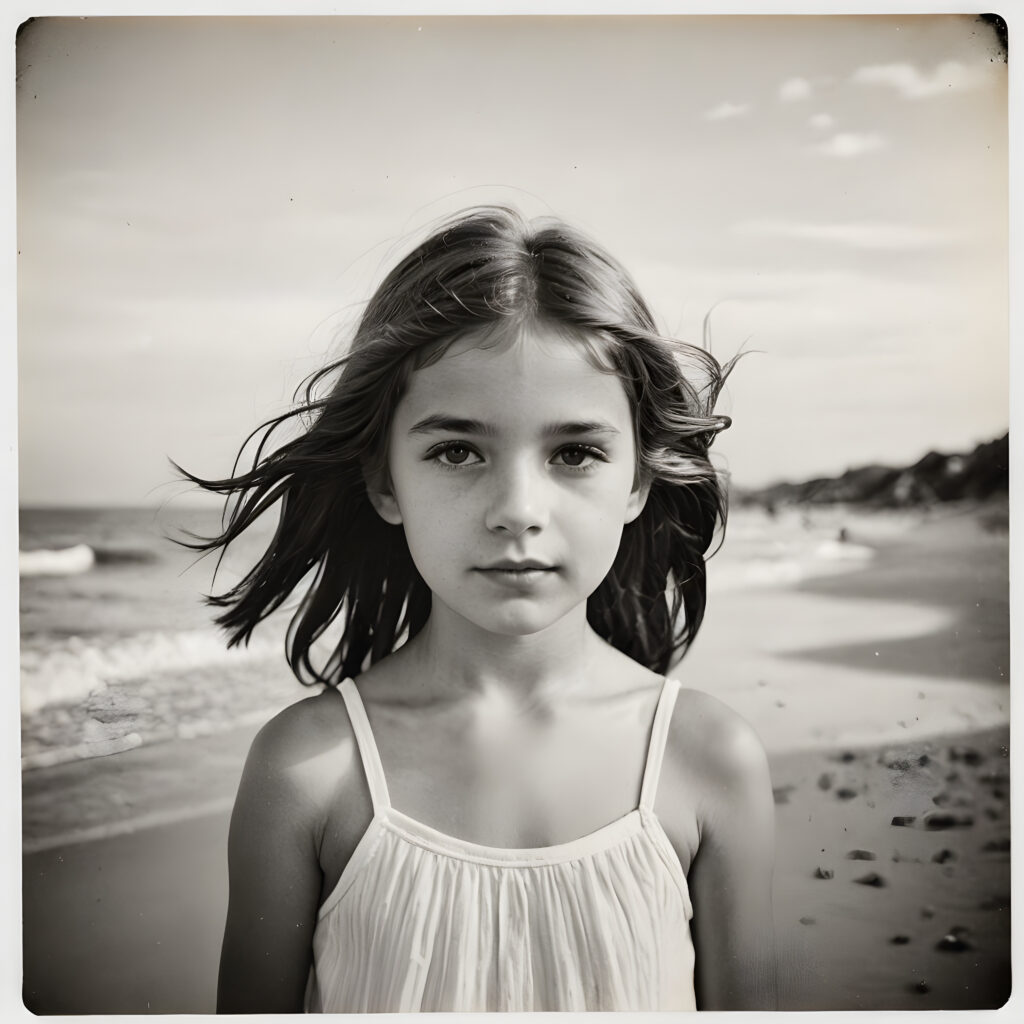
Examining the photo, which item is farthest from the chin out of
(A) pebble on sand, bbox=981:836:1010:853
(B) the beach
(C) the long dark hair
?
(A) pebble on sand, bbox=981:836:1010:853

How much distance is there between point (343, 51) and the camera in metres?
1.47

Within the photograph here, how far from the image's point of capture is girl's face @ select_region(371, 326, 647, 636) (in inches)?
53.6

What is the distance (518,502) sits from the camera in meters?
1.36

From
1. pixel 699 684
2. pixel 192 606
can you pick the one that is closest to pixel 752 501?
pixel 699 684

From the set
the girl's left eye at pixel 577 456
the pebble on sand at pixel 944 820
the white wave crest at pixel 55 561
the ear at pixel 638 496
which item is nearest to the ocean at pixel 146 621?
the white wave crest at pixel 55 561

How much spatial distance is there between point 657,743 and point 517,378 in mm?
485

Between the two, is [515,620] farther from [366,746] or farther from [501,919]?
[501,919]

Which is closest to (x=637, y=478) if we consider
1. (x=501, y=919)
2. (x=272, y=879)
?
(x=501, y=919)

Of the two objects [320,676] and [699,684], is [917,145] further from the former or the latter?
[320,676]

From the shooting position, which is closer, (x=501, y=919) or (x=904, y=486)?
(x=501, y=919)

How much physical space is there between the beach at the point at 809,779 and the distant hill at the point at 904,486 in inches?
0.9

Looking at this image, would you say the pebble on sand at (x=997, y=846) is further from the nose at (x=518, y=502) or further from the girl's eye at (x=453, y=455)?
the girl's eye at (x=453, y=455)

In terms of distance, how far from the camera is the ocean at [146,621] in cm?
148

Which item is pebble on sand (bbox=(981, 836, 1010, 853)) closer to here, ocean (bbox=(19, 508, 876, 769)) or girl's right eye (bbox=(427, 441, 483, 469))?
ocean (bbox=(19, 508, 876, 769))
